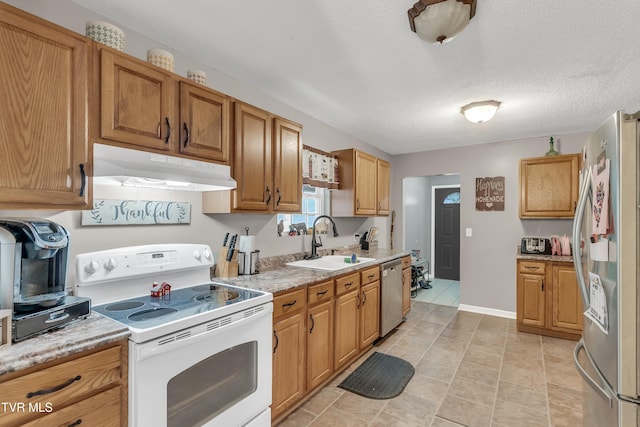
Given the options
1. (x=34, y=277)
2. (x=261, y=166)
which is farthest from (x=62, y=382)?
(x=261, y=166)

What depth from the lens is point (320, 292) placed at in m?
2.37

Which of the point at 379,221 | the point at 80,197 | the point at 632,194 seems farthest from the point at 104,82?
the point at 379,221

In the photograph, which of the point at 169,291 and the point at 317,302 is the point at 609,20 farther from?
the point at 169,291

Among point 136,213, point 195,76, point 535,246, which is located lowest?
point 535,246

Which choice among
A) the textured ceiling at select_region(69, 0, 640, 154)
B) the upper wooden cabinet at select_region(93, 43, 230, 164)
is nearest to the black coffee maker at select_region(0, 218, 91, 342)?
the upper wooden cabinet at select_region(93, 43, 230, 164)

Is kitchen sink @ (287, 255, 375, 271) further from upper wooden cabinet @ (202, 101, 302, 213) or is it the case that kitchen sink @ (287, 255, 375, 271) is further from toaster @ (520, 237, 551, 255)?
toaster @ (520, 237, 551, 255)

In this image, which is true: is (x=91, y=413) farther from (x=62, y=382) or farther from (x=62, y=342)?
(x=62, y=342)

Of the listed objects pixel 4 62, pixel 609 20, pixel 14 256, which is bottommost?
pixel 14 256

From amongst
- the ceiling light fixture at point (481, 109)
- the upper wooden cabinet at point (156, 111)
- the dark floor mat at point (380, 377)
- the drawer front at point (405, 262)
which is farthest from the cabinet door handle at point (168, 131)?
the drawer front at point (405, 262)

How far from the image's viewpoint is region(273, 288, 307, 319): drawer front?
1977mm

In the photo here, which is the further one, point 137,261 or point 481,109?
point 481,109

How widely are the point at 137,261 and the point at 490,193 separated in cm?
451

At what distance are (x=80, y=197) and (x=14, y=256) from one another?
33 centimetres

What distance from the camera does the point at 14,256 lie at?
1144mm
